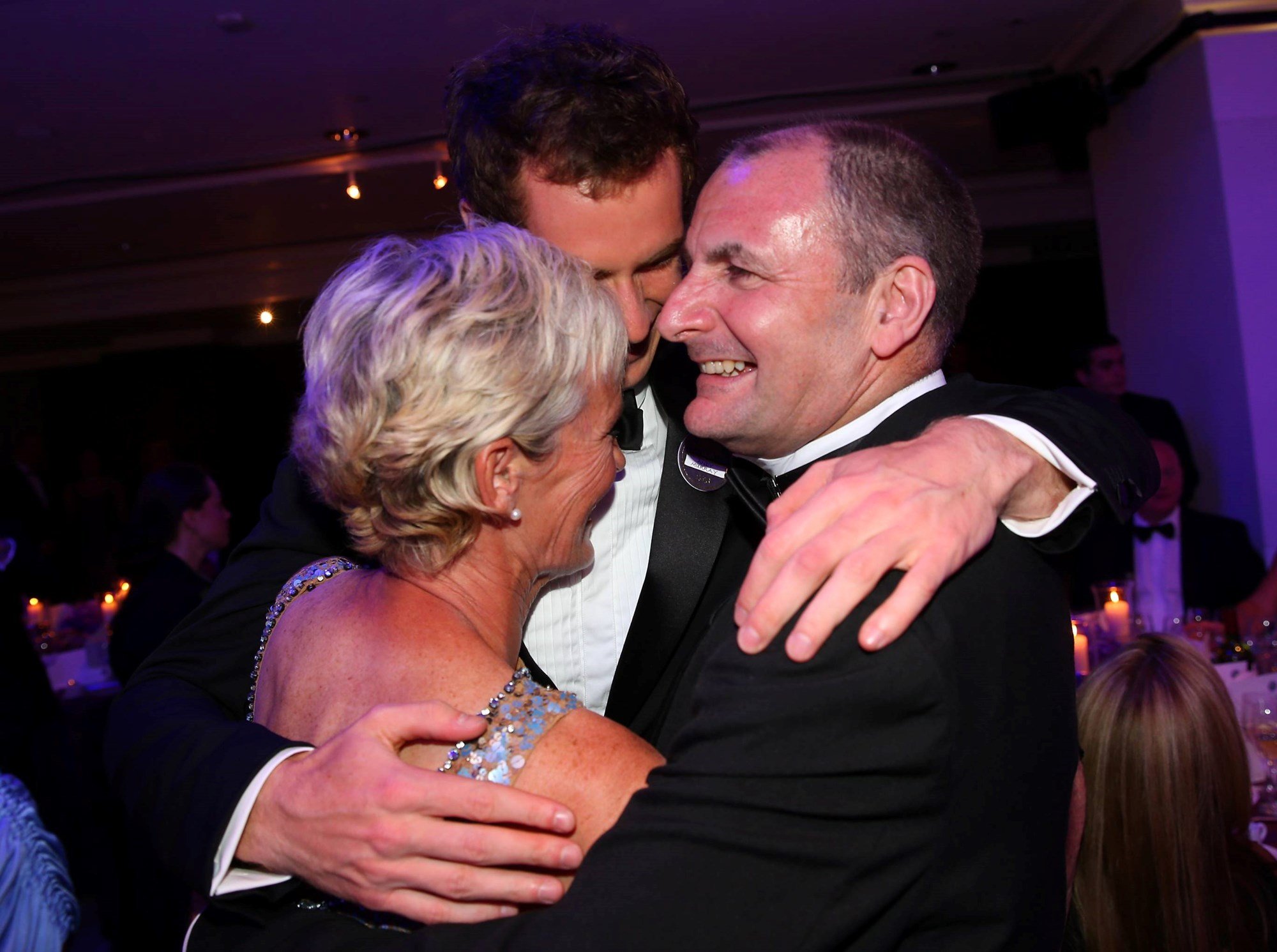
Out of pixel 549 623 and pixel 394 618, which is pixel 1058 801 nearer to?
pixel 394 618

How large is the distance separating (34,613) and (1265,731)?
537cm

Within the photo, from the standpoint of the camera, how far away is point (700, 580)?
1.70m

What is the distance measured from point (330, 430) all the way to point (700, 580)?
669mm

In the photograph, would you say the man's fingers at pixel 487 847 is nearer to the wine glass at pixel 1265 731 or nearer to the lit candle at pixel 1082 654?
the wine glass at pixel 1265 731

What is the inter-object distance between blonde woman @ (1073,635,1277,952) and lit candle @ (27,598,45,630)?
16.6 feet

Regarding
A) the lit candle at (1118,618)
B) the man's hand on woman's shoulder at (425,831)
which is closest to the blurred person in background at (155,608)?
the man's hand on woman's shoulder at (425,831)

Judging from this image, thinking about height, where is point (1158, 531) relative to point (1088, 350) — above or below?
below

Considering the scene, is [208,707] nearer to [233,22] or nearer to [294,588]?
[294,588]

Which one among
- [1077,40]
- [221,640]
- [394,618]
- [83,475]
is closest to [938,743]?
[394,618]

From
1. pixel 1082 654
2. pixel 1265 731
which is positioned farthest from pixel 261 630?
pixel 1082 654

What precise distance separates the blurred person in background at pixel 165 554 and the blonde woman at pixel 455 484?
9.43 feet

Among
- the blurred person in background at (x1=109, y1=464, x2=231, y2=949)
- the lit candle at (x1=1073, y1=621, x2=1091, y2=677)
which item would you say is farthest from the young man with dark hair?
the blurred person in background at (x1=109, y1=464, x2=231, y2=949)

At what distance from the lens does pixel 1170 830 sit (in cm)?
179

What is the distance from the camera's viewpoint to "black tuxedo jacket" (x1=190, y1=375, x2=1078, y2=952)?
0.91 metres
